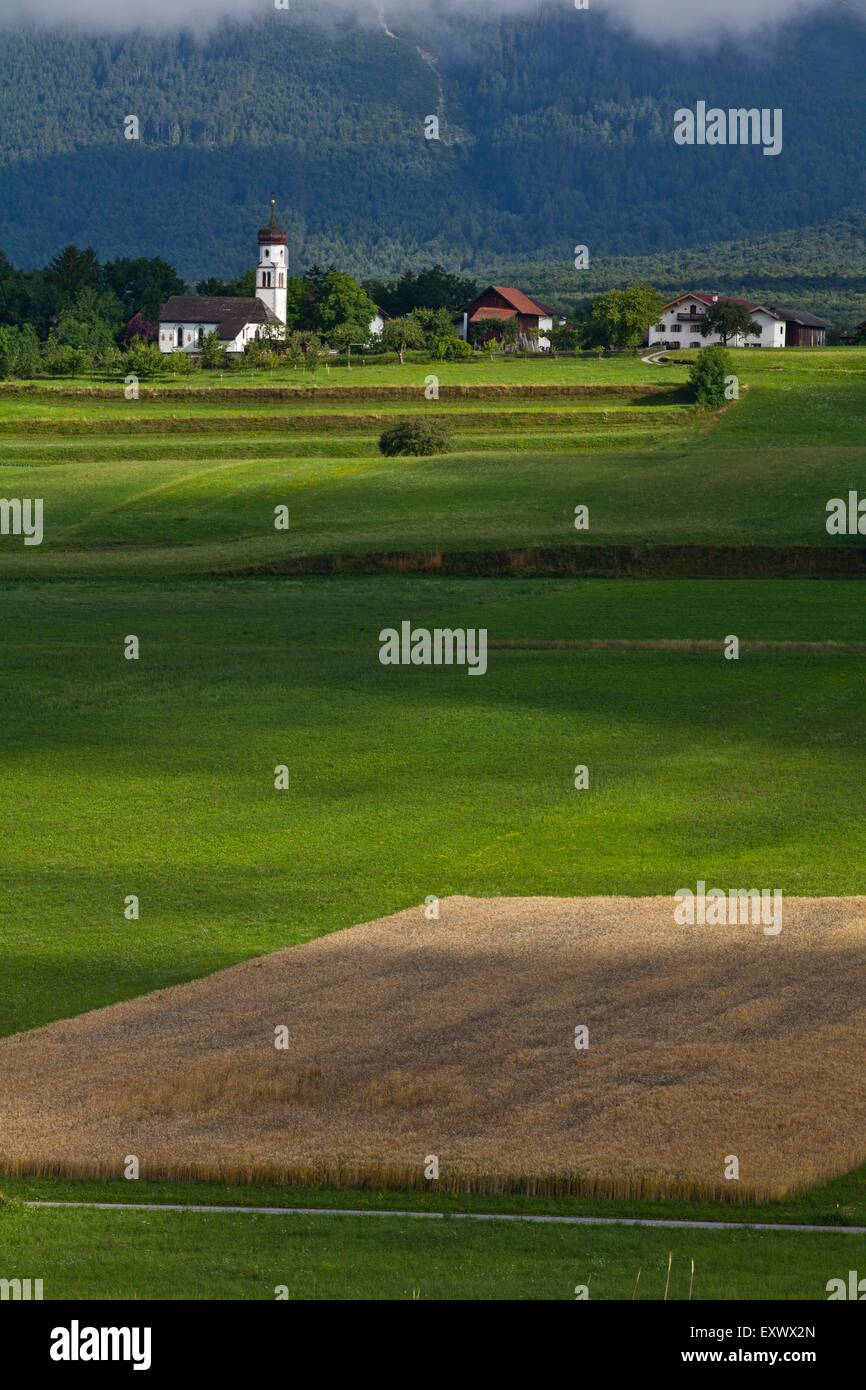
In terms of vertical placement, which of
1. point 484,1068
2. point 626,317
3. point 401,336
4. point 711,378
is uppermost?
point 626,317

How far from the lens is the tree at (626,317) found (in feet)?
620

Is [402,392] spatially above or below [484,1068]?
above

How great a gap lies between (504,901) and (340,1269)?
16867mm

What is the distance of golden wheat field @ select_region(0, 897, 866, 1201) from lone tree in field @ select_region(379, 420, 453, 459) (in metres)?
91.6

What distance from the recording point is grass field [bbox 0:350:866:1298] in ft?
61.4

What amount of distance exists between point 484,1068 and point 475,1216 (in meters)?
4.25

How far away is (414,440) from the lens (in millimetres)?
120500

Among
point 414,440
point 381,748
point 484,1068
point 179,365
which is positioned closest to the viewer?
point 484,1068

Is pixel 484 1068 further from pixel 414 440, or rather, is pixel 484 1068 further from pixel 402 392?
pixel 402 392

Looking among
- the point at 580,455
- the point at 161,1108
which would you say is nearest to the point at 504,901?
the point at 161,1108

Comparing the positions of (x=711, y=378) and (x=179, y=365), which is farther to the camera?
(x=179, y=365)

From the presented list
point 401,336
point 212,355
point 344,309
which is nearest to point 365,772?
point 212,355

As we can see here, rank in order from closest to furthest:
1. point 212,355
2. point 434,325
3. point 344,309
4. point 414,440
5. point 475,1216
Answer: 1. point 475,1216
2. point 414,440
3. point 212,355
4. point 434,325
5. point 344,309

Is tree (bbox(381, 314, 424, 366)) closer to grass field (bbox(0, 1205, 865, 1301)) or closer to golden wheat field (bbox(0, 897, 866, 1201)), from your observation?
golden wheat field (bbox(0, 897, 866, 1201))
